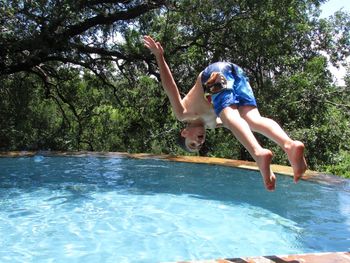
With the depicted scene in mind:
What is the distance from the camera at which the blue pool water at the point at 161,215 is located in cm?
380

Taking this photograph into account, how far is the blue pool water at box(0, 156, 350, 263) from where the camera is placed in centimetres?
380

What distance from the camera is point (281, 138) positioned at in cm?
254

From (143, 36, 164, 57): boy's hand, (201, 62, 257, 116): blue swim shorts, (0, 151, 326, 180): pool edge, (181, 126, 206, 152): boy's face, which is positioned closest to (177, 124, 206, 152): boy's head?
(181, 126, 206, 152): boy's face

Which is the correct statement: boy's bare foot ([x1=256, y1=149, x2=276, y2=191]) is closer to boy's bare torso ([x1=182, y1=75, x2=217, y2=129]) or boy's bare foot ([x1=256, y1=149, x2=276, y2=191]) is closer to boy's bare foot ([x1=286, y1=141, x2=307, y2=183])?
boy's bare foot ([x1=286, y1=141, x2=307, y2=183])

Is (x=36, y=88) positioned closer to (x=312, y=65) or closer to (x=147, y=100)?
(x=147, y=100)

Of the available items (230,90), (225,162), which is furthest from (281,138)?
(225,162)

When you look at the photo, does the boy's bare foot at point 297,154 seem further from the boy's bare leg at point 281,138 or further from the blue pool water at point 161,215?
the blue pool water at point 161,215

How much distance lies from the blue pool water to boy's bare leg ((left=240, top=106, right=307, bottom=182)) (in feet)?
4.68

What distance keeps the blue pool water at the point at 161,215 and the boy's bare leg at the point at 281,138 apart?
4.68 feet

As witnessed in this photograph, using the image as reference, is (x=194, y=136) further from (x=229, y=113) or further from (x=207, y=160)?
(x=207, y=160)

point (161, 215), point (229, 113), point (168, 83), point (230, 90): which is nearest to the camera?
point (229, 113)

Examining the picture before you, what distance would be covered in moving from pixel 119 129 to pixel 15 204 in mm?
9779

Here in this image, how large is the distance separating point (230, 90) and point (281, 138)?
0.58 meters

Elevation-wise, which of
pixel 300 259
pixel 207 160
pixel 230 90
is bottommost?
pixel 300 259
